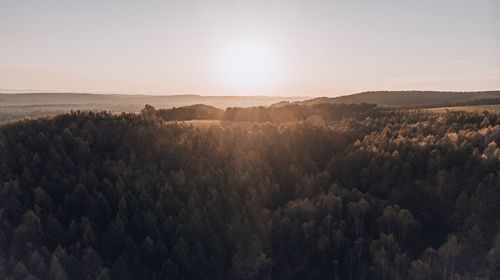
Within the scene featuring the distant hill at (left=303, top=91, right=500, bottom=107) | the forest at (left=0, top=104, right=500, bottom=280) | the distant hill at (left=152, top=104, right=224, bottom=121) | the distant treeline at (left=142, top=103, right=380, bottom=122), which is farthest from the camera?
the distant hill at (left=303, top=91, right=500, bottom=107)

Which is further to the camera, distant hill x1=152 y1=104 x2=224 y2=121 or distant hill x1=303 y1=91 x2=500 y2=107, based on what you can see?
distant hill x1=303 y1=91 x2=500 y2=107

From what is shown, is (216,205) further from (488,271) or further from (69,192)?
(488,271)

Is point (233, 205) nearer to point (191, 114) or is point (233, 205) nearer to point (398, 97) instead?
point (191, 114)

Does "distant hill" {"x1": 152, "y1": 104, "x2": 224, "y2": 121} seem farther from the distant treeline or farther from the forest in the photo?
the forest

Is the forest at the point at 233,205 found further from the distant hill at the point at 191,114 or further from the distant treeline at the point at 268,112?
the distant hill at the point at 191,114

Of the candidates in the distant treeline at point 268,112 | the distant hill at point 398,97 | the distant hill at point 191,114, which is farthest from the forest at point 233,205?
the distant hill at point 398,97

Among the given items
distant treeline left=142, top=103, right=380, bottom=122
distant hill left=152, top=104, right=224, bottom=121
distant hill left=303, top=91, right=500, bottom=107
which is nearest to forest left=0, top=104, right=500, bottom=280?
distant treeline left=142, top=103, right=380, bottom=122
